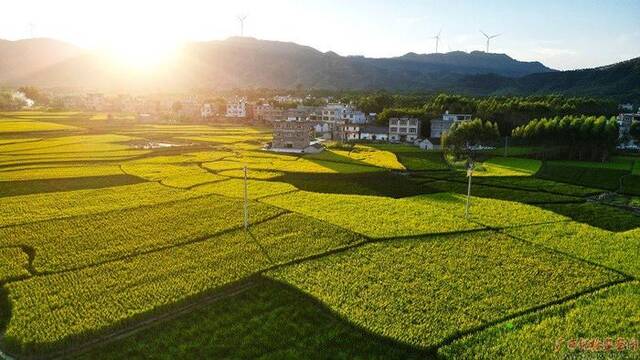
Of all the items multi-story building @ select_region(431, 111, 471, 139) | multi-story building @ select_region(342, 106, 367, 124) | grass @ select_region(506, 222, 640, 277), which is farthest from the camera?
multi-story building @ select_region(342, 106, 367, 124)

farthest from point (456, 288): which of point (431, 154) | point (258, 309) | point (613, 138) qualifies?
point (613, 138)

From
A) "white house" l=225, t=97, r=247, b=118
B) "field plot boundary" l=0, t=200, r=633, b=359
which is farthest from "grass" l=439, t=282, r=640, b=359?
"white house" l=225, t=97, r=247, b=118

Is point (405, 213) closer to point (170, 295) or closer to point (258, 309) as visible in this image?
point (258, 309)

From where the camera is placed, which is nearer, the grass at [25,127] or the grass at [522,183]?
the grass at [522,183]

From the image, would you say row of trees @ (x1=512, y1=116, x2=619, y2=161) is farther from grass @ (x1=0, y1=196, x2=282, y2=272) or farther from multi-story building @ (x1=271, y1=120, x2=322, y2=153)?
grass @ (x1=0, y1=196, x2=282, y2=272)

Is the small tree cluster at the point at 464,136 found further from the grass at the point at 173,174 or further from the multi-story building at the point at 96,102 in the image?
the multi-story building at the point at 96,102

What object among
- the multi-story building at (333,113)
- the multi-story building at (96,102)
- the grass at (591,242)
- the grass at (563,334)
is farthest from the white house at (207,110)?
the grass at (563,334)
